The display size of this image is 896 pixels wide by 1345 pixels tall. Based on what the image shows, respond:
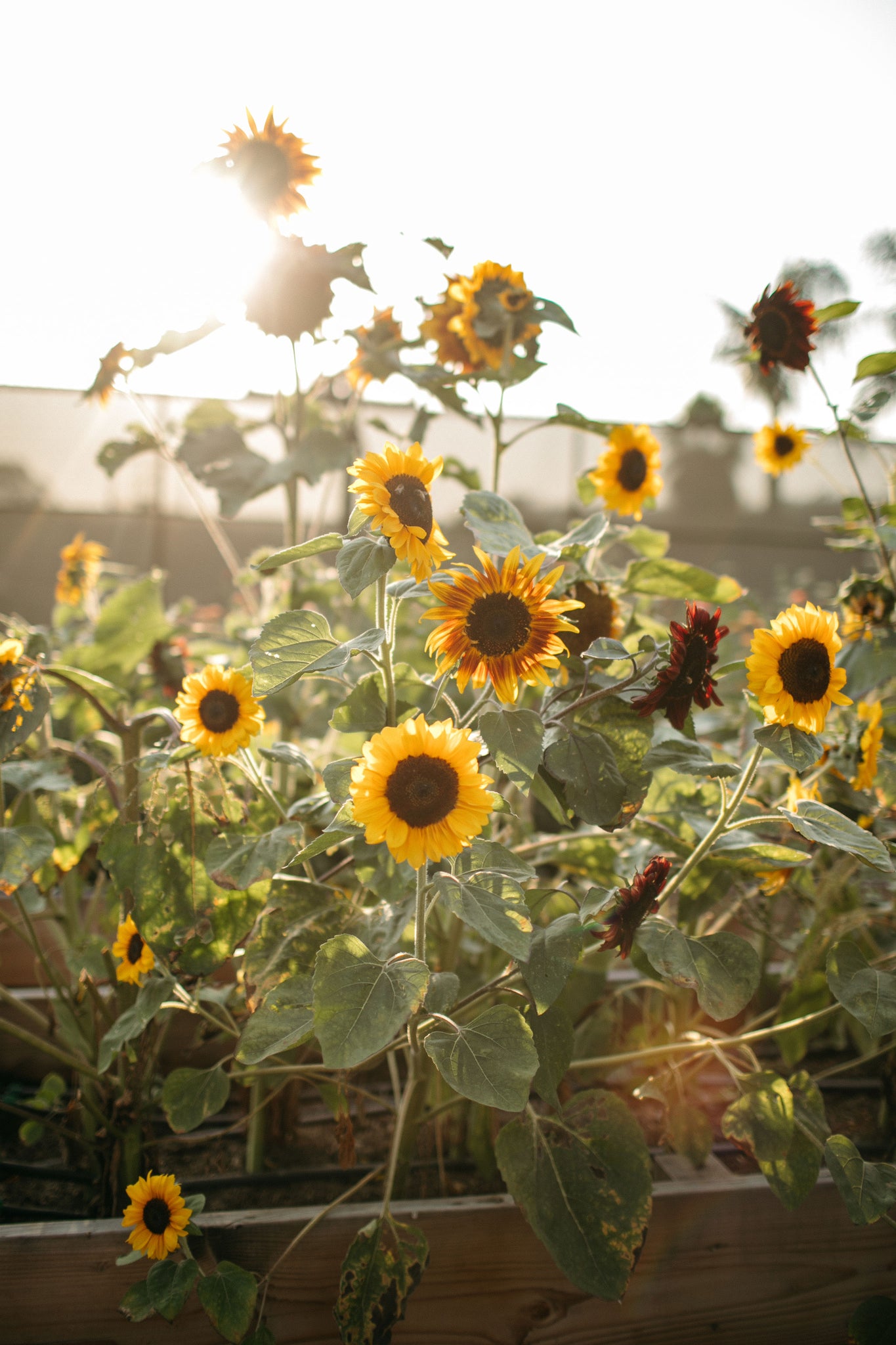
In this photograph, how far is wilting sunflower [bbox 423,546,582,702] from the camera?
58 cm

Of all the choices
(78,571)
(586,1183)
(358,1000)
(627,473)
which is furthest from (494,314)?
(78,571)

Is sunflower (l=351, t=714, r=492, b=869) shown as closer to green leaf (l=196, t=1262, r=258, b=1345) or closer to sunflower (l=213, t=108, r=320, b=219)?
green leaf (l=196, t=1262, r=258, b=1345)

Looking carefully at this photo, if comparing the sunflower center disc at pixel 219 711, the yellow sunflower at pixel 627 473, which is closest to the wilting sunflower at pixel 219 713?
the sunflower center disc at pixel 219 711

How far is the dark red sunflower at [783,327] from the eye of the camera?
2.81 feet

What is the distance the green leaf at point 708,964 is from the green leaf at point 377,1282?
0.28m

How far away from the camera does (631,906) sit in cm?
58

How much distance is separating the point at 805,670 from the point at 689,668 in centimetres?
8

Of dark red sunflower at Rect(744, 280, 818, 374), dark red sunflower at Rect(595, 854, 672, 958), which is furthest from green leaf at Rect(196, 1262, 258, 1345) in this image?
dark red sunflower at Rect(744, 280, 818, 374)

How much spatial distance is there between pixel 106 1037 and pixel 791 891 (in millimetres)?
749

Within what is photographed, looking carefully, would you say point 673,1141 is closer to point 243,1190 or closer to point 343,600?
point 243,1190

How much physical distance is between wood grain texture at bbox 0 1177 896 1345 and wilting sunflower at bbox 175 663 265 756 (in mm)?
425

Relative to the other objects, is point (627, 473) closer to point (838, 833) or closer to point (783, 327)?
point (783, 327)

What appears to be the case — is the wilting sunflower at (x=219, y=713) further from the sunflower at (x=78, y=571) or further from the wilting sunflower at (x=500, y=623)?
the sunflower at (x=78, y=571)

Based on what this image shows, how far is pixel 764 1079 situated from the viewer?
739mm
